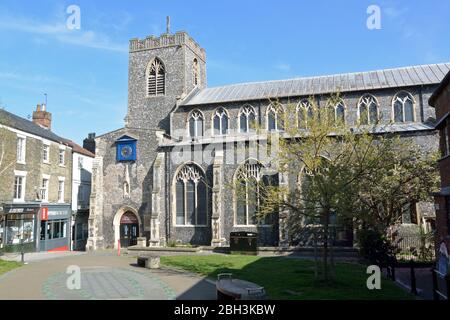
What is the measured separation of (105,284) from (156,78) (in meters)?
25.0

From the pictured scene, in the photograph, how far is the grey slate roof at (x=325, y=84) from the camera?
27422 mm

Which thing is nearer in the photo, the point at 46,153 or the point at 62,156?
the point at 46,153

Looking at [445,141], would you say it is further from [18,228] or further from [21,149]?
[18,228]

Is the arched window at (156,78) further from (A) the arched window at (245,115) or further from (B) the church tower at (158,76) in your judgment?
(A) the arched window at (245,115)

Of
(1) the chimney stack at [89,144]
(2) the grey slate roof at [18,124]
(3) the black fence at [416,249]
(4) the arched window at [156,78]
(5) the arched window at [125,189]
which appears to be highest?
(4) the arched window at [156,78]

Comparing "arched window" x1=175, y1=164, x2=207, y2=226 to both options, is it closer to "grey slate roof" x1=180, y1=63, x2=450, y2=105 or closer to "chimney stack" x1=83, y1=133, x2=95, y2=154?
"grey slate roof" x1=180, y1=63, x2=450, y2=105

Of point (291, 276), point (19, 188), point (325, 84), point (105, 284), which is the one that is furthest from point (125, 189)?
point (291, 276)

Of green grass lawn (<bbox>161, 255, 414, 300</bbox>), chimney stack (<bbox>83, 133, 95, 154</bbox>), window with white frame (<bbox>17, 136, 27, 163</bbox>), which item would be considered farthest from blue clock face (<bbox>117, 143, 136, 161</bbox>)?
chimney stack (<bbox>83, 133, 95, 154</bbox>)

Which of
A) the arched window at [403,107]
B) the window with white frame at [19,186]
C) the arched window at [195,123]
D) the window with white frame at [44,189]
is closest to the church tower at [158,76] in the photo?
the arched window at [195,123]

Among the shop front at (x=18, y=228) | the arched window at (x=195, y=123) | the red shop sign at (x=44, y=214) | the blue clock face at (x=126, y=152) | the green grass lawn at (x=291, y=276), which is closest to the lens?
the green grass lawn at (x=291, y=276)

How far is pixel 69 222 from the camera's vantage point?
100ft

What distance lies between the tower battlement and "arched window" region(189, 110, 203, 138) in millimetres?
7706

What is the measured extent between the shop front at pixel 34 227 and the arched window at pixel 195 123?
38.3 ft

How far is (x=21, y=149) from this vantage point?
26.0 meters
